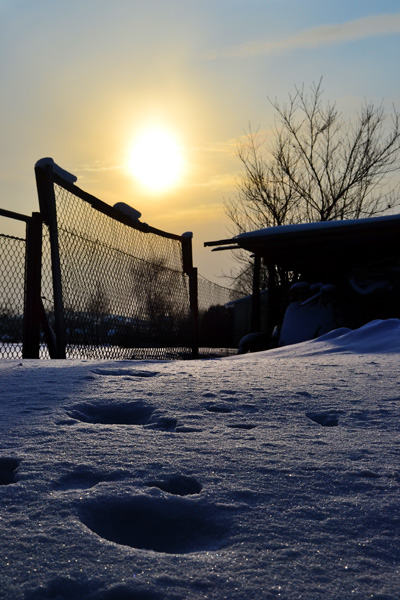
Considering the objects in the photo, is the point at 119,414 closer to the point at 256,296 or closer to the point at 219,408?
the point at 219,408

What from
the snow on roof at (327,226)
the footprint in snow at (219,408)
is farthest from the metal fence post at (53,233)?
the snow on roof at (327,226)

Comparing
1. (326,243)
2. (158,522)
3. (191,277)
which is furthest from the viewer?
(326,243)

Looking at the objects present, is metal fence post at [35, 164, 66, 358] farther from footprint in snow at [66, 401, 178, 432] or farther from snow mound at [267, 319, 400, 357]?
footprint in snow at [66, 401, 178, 432]

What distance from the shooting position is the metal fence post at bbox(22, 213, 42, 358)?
468cm

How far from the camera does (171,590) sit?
86 cm

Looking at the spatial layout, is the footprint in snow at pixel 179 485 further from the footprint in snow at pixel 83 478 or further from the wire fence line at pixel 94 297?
the wire fence line at pixel 94 297

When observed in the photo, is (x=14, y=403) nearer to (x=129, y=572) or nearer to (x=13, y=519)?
(x=13, y=519)

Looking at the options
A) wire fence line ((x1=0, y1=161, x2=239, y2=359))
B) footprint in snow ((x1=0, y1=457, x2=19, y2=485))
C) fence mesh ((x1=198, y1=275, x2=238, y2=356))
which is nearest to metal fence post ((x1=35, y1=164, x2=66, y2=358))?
wire fence line ((x1=0, y1=161, x2=239, y2=359))

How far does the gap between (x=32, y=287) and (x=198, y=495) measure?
151 inches

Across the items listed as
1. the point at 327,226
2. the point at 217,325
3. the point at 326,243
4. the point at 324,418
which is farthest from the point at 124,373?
the point at 217,325

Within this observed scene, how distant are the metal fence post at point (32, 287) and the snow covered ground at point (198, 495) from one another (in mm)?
2440

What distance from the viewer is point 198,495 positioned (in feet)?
4.01

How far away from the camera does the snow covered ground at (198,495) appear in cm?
90

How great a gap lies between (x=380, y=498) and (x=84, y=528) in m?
0.66
